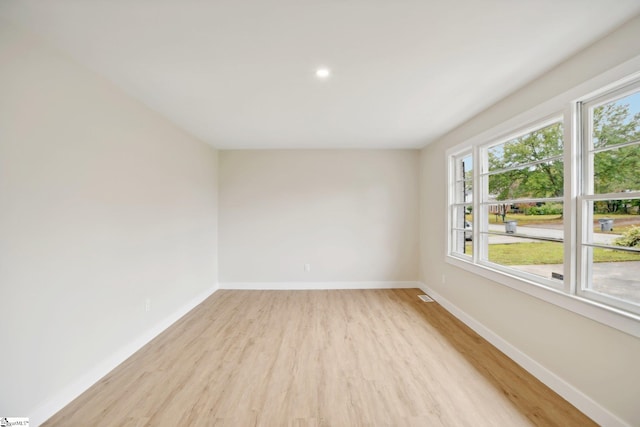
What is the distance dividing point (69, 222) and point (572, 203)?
369 cm

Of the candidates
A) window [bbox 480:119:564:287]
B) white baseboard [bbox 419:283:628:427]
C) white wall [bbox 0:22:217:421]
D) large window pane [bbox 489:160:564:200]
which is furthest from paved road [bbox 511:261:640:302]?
white wall [bbox 0:22:217:421]

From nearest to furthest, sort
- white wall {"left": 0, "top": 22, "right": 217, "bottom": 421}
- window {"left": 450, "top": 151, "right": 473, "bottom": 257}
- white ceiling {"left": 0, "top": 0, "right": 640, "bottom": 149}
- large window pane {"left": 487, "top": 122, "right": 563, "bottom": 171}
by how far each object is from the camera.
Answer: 1. white ceiling {"left": 0, "top": 0, "right": 640, "bottom": 149}
2. white wall {"left": 0, "top": 22, "right": 217, "bottom": 421}
3. large window pane {"left": 487, "top": 122, "right": 563, "bottom": 171}
4. window {"left": 450, "top": 151, "right": 473, "bottom": 257}

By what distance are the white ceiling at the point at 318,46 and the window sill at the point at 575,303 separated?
174cm

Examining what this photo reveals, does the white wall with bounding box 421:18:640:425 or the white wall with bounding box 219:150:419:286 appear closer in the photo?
the white wall with bounding box 421:18:640:425

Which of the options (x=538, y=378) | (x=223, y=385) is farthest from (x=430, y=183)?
(x=223, y=385)

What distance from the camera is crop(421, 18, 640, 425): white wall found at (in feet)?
4.86

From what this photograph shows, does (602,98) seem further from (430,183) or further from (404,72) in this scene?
(430,183)

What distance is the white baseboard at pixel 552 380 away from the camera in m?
1.57

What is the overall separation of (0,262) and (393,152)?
4677 millimetres

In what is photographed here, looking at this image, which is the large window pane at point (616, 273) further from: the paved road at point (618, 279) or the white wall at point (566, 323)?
the white wall at point (566, 323)

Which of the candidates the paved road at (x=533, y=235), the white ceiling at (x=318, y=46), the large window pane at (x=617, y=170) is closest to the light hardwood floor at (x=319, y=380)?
the paved road at (x=533, y=235)

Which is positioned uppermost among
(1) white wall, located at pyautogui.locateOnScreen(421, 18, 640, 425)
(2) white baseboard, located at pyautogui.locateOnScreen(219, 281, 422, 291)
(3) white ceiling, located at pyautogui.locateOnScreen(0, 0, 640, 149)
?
(3) white ceiling, located at pyautogui.locateOnScreen(0, 0, 640, 149)

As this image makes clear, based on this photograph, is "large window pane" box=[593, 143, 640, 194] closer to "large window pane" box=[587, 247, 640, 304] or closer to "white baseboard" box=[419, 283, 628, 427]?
"large window pane" box=[587, 247, 640, 304]

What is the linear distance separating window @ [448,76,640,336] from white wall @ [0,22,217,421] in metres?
3.63
